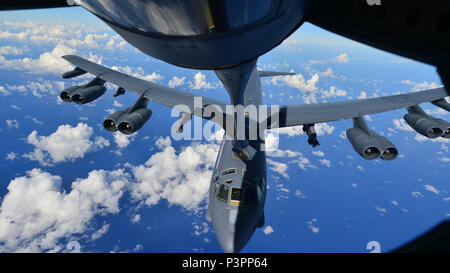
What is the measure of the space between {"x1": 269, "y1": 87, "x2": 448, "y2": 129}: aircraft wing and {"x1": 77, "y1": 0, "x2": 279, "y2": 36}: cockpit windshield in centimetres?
1069

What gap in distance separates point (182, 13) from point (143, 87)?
12865 mm

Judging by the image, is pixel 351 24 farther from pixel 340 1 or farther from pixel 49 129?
pixel 49 129

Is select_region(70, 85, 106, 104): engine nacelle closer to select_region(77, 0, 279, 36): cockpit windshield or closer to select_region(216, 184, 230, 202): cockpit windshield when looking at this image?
select_region(216, 184, 230, 202): cockpit windshield

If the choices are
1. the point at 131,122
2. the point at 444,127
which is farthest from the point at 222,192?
the point at 444,127

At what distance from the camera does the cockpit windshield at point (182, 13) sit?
4.10ft

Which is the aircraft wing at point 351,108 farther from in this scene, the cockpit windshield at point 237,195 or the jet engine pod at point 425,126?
the cockpit windshield at point 237,195

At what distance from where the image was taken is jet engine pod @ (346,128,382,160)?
759 cm

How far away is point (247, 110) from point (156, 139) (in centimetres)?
11306

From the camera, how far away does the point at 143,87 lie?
13.1m

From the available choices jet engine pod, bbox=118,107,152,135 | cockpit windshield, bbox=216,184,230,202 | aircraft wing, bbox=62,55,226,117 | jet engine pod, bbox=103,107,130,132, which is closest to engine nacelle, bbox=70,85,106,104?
aircraft wing, bbox=62,55,226,117

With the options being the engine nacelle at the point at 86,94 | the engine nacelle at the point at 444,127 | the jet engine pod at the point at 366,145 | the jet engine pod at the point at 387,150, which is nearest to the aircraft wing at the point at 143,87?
the engine nacelle at the point at 86,94

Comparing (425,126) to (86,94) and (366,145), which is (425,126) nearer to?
(366,145)

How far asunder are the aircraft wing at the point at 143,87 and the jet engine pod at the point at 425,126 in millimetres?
9849

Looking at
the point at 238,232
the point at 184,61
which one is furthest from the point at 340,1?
the point at 238,232
